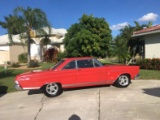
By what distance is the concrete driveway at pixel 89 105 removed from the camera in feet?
20.9

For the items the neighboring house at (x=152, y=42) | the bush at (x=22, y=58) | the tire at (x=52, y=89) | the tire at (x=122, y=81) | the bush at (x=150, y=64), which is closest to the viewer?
the tire at (x=52, y=89)

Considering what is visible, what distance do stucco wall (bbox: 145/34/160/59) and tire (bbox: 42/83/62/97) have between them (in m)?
10.3

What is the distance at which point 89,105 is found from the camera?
7309mm

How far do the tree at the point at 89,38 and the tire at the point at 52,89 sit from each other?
1089cm

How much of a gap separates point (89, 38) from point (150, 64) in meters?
5.73

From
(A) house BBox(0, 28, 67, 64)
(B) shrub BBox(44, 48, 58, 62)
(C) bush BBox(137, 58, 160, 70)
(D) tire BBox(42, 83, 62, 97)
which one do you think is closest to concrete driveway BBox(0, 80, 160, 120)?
(D) tire BBox(42, 83, 62, 97)

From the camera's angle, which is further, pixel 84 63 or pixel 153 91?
pixel 84 63

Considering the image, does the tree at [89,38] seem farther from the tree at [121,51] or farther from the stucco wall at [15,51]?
the stucco wall at [15,51]

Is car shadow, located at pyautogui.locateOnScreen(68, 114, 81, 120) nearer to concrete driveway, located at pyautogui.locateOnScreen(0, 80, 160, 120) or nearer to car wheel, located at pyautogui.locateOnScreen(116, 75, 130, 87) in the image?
concrete driveway, located at pyautogui.locateOnScreen(0, 80, 160, 120)

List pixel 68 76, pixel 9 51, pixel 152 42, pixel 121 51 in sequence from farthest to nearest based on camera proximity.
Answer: pixel 9 51 → pixel 121 51 → pixel 152 42 → pixel 68 76

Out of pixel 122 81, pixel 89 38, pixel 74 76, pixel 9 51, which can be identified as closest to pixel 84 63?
pixel 74 76

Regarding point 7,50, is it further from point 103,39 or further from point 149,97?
point 149,97

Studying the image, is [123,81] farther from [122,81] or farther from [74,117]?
[74,117]

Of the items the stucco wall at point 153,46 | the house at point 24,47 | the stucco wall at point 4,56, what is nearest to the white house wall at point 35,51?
the house at point 24,47
